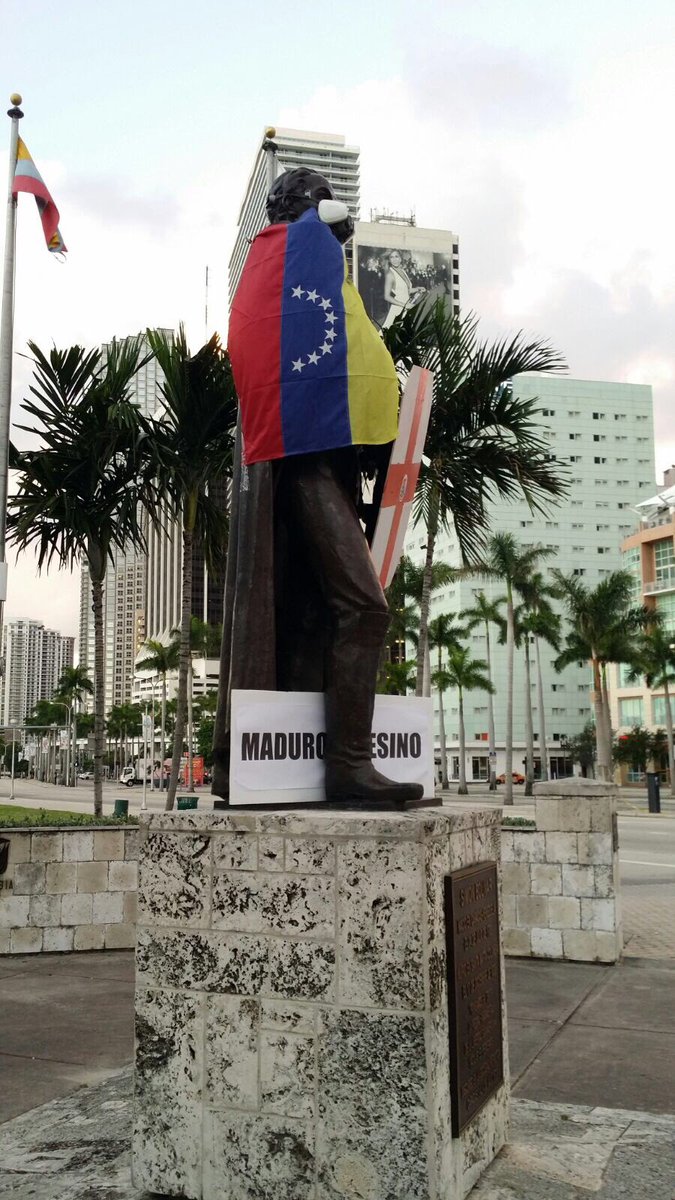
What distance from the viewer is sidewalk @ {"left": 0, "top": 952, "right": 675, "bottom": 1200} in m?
3.20

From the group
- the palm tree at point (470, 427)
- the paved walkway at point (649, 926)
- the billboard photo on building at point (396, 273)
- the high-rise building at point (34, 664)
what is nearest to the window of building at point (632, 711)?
the billboard photo on building at point (396, 273)

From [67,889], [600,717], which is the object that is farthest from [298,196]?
[600,717]

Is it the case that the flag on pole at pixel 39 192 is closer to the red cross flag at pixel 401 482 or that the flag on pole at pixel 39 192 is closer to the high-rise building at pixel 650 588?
the red cross flag at pixel 401 482

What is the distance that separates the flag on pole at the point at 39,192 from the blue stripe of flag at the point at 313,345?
10.6m

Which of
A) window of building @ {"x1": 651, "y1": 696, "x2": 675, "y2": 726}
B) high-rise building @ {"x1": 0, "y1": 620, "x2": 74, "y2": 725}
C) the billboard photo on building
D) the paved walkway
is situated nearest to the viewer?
the paved walkway

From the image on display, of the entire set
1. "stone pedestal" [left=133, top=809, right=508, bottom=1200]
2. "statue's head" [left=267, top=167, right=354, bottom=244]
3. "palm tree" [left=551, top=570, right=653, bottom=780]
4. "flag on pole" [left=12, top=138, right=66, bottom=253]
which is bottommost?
"stone pedestal" [left=133, top=809, right=508, bottom=1200]

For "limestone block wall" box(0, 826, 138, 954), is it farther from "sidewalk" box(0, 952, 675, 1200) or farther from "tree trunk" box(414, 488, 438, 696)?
"tree trunk" box(414, 488, 438, 696)

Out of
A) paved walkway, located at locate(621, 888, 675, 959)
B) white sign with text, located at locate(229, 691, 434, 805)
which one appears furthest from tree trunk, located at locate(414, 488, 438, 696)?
white sign with text, located at locate(229, 691, 434, 805)

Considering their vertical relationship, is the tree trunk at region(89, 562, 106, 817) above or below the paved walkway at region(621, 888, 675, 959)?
above

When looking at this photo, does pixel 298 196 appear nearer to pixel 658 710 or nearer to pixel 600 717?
pixel 600 717

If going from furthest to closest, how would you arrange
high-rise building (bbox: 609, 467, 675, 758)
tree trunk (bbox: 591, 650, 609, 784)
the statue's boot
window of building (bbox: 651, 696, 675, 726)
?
window of building (bbox: 651, 696, 675, 726) → high-rise building (bbox: 609, 467, 675, 758) → tree trunk (bbox: 591, 650, 609, 784) → the statue's boot

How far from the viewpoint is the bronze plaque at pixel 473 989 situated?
3.04m

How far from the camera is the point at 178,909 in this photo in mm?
3252

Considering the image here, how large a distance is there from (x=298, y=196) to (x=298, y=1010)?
2.93 m
